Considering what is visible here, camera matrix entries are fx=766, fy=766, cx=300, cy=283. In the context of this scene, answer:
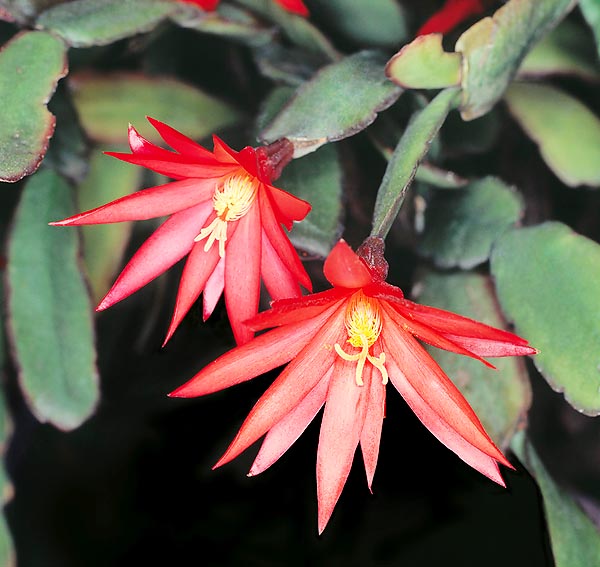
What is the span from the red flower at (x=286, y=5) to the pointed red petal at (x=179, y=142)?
21cm

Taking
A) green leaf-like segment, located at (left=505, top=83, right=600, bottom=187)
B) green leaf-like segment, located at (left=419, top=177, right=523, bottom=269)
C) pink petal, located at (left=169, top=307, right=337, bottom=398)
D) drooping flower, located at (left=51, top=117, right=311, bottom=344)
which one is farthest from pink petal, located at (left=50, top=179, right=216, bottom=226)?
green leaf-like segment, located at (left=505, top=83, right=600, bottom=187)

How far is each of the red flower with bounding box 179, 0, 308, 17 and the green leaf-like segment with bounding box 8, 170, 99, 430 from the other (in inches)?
9.3

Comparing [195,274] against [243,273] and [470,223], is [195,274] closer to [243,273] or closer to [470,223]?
[243,273]

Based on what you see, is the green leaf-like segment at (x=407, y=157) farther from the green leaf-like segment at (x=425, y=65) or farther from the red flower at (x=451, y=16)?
the red flower at (x=451, y=16)

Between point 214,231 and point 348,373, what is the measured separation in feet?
0.50

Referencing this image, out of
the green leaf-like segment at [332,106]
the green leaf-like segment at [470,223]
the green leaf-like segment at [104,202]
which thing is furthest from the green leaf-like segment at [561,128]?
the green leaf-like segment at [104,202]

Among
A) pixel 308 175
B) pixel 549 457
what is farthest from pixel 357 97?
pixel 549 457

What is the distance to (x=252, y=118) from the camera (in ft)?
2.64

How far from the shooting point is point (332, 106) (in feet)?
2.09

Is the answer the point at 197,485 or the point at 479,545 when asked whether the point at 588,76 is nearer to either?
the point at 479,545

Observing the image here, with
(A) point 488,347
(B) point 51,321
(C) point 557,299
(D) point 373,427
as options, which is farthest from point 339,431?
(B) point 51,321

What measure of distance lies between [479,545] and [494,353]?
28cm

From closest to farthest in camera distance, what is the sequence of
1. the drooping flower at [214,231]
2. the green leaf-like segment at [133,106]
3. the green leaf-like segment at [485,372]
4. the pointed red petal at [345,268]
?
1. the pointed red petal at [345,268]
2. the drooping flower at [214,231]
3. the green leaf-like segment at [485,372]
4. the green leaf-like segment at [133,106]

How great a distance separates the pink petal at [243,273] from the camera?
1.93ft
